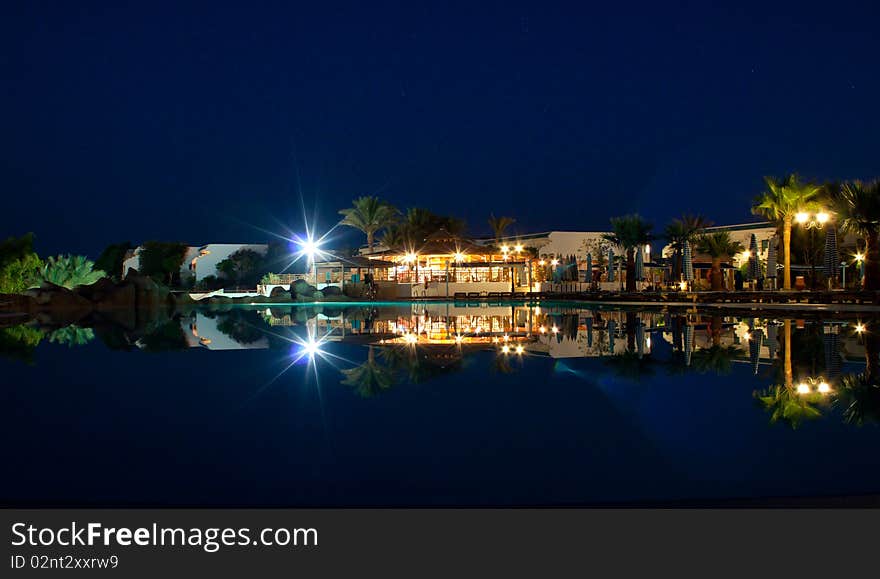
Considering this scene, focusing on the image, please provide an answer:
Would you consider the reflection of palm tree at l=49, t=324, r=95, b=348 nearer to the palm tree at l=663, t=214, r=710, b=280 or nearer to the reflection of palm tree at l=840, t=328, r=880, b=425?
the reflection of palm tree at l=840, t=328, r=880, b=425

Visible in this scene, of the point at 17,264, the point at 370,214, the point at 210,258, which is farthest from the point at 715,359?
the point at 210,258

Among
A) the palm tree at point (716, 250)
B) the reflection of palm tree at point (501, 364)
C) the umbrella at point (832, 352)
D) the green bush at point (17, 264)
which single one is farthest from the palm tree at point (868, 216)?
the green bush at point (17, 264)

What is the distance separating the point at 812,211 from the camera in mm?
30359

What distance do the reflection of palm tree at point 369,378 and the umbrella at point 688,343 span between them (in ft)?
11.7

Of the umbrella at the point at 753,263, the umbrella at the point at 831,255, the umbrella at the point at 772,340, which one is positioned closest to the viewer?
the umbrella at the point at 772,340

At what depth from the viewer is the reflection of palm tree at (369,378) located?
685 centimetres

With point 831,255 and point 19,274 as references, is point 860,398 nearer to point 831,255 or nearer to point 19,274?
point 831,255

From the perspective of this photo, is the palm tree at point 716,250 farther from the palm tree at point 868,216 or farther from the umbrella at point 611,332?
the umbrella at point 611,332

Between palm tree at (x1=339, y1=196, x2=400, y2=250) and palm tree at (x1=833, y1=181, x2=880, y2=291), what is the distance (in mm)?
34164

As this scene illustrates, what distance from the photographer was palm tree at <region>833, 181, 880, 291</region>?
71.4ft

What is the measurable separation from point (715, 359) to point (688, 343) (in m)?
2.36

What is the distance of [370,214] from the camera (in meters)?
52.5

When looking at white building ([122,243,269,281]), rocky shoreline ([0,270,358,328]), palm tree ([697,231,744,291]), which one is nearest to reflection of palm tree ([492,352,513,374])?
rocky shoreline ([0,270,358,328])

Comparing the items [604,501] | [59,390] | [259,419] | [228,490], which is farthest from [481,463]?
[59,390]
